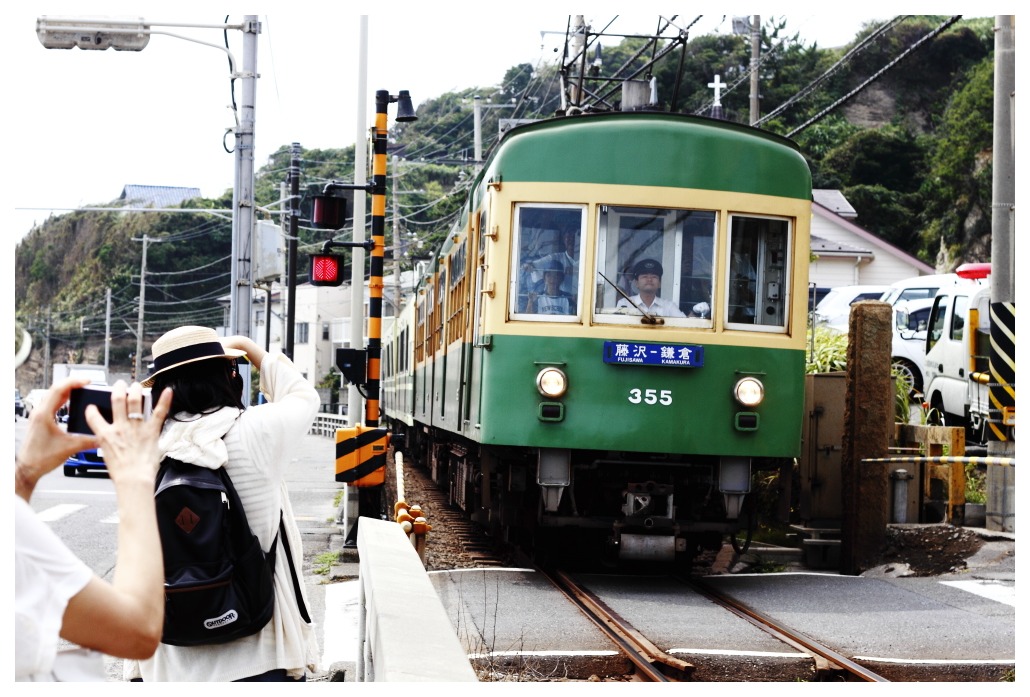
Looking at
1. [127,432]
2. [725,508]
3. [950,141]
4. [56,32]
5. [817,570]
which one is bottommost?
[817,570]

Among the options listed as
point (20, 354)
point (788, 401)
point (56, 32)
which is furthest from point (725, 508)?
point (56, 32)

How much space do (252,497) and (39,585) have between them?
1.27 m

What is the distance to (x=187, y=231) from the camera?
5572cm

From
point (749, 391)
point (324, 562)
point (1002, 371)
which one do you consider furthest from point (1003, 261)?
point (324, 562)

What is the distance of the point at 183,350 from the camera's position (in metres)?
3.21

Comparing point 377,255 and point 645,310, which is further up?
point 377,255

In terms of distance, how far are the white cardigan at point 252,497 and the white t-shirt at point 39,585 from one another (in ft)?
3.83

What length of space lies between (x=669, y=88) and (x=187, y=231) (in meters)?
23.7

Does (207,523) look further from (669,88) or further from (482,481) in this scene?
(669,88)

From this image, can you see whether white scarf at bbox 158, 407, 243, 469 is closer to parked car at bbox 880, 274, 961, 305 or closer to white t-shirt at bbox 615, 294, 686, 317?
white t-shirt at bbox 615, 294, 686, 317

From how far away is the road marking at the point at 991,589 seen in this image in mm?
8258

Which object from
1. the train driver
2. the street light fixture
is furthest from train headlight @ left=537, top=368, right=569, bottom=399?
the street light fixture

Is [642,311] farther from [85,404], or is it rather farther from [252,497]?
[85,404]

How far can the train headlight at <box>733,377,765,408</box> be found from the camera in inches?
334
